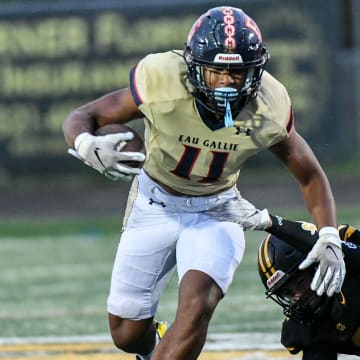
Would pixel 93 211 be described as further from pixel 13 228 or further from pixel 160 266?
pixel 160 266

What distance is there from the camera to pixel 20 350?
6.34 m

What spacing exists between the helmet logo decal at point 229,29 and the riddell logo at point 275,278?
97cm

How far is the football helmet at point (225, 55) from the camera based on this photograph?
15.7 ft

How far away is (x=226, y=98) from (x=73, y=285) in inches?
172

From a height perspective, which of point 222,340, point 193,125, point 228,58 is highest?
point 228,58

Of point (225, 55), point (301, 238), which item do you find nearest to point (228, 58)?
point (225, 55)

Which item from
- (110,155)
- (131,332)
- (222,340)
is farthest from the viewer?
(222,340)

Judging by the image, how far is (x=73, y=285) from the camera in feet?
29.1

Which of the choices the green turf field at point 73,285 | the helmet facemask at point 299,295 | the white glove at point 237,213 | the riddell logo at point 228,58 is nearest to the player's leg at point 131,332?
the white glove at point 237,213

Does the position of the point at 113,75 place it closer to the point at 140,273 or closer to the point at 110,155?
the point at 140,273

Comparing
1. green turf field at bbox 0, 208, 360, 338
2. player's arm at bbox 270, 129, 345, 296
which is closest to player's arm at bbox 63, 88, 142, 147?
player's arm at bbox 270, 129, 345, 296

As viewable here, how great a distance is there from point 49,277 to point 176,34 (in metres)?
6.58

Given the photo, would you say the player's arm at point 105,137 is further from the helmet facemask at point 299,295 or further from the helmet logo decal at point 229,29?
the helmet facemask at point 299,295

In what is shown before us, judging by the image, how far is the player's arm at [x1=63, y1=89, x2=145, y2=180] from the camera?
4.59 m
